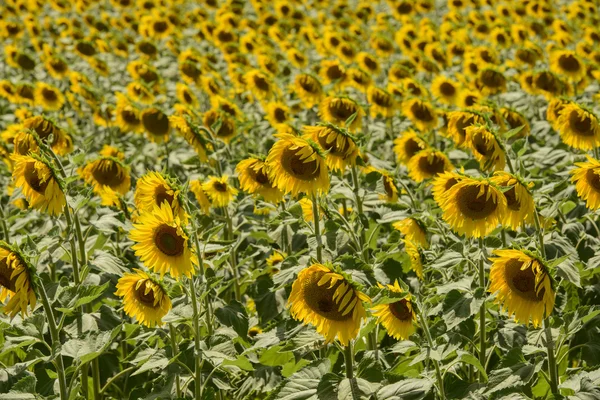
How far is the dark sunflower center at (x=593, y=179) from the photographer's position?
3645 millimetres

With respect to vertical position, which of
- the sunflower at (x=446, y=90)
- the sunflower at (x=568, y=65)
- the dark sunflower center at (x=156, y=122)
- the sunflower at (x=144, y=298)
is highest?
the sunflower at (x=144, y=298)

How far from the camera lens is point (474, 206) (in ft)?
10.8

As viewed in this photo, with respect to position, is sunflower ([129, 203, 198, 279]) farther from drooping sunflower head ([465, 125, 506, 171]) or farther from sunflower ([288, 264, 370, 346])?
drooping sunflower head ([465, 125, 506, 171])

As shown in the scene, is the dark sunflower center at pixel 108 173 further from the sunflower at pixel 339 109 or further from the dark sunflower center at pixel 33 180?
the sunflower at pixel 339 109

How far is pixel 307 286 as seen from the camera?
2941mm

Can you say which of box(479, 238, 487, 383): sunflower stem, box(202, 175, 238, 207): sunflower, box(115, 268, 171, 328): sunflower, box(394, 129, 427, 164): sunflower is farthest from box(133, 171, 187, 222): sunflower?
box(394, 129, 427, 164): sunflower

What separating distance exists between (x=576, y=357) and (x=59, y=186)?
2856mm

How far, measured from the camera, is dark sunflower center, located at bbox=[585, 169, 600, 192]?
364cm

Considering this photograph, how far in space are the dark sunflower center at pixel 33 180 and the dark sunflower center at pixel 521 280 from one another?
79.5 inches

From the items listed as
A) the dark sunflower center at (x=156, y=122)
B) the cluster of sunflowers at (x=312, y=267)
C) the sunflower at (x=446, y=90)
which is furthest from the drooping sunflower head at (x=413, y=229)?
the sunflower at (x=446, y=90)

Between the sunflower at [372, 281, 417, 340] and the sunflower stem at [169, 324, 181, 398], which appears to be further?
the sunflower stem at [169, 324, 181, 398]

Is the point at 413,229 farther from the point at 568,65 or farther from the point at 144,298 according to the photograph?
the point at 568,65

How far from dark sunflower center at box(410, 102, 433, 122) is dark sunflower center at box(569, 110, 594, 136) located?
1.64 m

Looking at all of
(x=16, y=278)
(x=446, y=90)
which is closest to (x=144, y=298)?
(x=16, y=278)
